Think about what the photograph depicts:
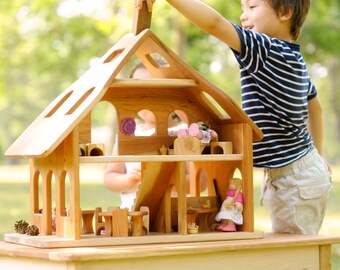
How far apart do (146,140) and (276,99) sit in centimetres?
61

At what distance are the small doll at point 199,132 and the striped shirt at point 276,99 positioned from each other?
31 centimetres

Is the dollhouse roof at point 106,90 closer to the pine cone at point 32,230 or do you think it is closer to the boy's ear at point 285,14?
the pine cone at point 32,230

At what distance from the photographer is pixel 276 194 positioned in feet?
12.8

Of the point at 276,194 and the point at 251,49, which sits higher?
the point at 251,49

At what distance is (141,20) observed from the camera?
342 cm

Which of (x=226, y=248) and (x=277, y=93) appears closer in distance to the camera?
(x=226, y=248)

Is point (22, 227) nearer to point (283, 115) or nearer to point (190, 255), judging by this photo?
point (190, 255)

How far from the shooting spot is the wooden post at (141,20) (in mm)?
3396

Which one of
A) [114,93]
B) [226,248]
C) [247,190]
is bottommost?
[226,248]

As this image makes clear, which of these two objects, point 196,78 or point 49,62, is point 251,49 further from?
point 49,62

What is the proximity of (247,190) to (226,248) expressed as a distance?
0.32 meters

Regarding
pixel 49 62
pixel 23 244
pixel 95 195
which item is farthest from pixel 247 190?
pixel 49 62

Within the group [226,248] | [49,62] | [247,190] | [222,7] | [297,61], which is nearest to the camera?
[226,248]

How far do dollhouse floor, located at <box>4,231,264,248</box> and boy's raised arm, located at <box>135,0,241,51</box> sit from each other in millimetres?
766
